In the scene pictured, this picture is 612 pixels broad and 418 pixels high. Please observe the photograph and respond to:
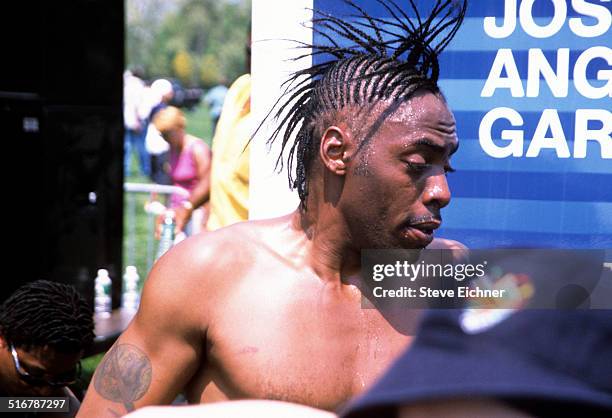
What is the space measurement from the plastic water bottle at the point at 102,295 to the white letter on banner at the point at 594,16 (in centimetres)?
371

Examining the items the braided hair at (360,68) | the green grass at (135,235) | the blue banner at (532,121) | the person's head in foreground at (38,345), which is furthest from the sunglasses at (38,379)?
the blue banner at (532,121)

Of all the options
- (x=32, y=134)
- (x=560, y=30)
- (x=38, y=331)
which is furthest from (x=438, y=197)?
(x=32, y=134)

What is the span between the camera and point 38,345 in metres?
2.72

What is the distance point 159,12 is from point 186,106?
3.68m

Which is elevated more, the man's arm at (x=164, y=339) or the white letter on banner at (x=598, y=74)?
the white letter on banner at (x=598, y=74)

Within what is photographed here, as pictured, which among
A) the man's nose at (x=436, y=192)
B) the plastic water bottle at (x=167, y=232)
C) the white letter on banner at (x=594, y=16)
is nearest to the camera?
the man's nose at (x=436, y=192)

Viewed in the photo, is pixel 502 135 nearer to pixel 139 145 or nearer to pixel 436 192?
pixel 436 192

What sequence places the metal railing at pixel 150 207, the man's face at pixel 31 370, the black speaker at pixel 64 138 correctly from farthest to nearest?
the metal railing at pixel 150 207 < the black speaker at pixel 64 138 < the man's face at pixel 31 370

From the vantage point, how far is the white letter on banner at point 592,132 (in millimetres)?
2033

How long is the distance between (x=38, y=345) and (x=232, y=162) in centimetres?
107

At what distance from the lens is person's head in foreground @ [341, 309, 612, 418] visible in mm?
635

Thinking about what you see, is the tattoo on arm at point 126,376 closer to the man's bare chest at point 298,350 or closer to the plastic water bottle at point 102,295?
the man's bare chest at point 298,350

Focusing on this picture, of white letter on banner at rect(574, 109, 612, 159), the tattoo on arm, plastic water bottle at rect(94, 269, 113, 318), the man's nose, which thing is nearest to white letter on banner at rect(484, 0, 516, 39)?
white letter on banner at rect(574, 109, 612, 159)

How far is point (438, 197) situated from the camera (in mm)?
1844
